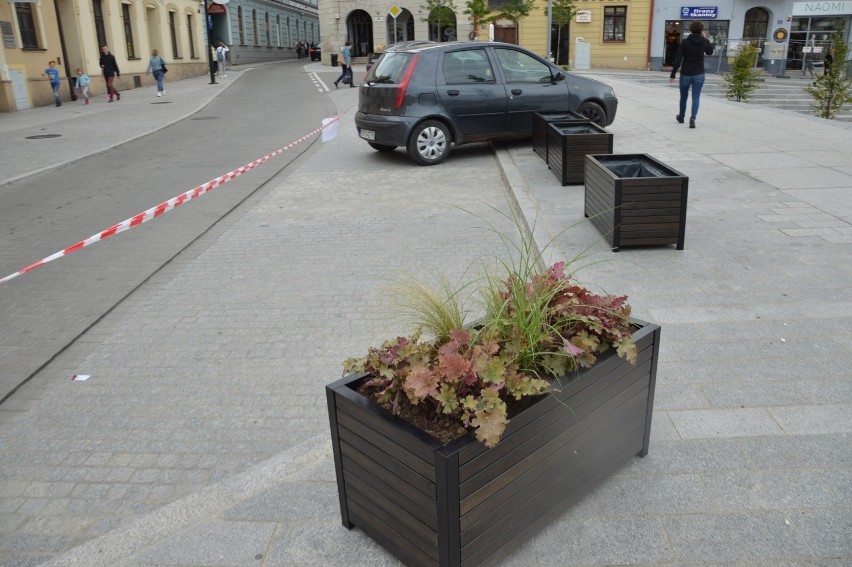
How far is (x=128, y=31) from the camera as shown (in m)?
31.7

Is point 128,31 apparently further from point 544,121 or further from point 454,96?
point 544,121

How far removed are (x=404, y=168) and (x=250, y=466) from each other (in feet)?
27.8

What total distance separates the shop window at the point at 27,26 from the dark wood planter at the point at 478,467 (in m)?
25.0

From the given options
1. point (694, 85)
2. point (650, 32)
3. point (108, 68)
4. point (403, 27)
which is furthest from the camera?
point (403, 27)

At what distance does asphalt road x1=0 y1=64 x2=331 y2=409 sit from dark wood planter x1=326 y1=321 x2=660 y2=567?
2984 millimetres

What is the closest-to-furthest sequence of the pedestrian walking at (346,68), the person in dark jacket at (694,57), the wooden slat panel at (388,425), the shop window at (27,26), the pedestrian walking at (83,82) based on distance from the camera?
the wooden slat panel at (388,425), the person in dark jacket at (694,57), the shop window at (27,26), the pedestrian walking at (83,82), the pedestrian walking at (346,68)

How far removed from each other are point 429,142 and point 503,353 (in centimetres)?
924

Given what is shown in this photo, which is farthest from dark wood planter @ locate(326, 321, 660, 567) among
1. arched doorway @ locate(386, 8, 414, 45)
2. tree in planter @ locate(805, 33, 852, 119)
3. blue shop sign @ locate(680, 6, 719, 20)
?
arched doorway @ locate(386, 8, 414, 45)

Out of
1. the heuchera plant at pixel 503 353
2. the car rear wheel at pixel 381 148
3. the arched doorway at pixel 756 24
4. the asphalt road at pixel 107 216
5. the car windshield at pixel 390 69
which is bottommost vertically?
the asphalt road at pixel 107 216

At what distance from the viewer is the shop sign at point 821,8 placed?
3816 centimetres

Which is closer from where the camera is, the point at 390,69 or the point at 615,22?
the point at 390,69

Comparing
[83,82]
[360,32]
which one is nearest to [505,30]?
[360,32]

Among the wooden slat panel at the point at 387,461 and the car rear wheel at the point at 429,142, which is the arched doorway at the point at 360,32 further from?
the wooden slat panel at the point at 387,461

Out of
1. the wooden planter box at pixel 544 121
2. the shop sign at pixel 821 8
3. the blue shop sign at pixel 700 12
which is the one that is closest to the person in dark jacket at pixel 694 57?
the wooden planter box at pixel 544 121
